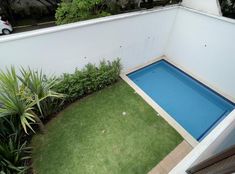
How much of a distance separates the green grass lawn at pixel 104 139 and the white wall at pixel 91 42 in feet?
3.71

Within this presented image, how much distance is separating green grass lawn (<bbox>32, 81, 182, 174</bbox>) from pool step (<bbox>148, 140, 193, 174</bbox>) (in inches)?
3.2

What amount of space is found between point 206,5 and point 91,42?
138 inches

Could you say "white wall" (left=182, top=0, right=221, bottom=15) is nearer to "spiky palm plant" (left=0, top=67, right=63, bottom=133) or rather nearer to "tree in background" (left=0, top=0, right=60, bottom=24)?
"spiky palm plant" (left=0, top=67, right=63, bottom=133)

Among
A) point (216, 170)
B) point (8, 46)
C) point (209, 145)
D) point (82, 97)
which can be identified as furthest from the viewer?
point (82, 97)

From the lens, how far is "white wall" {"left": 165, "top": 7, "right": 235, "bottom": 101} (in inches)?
177

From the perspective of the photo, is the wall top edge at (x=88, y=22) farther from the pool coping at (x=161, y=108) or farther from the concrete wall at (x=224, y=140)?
the concrete wall at (x=224, y=140)

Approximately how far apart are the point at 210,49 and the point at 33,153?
5200mm

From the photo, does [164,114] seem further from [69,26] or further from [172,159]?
[69,26]

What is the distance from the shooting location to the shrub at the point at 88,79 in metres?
3.72

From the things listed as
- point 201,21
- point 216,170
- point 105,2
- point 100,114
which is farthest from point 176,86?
point 216,170

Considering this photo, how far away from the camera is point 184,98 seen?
491 centimetres

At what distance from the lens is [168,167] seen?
3.17 meters

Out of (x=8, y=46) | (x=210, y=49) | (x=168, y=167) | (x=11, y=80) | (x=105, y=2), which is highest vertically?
(x=105, y=2)

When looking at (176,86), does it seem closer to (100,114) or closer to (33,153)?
(100,114)
